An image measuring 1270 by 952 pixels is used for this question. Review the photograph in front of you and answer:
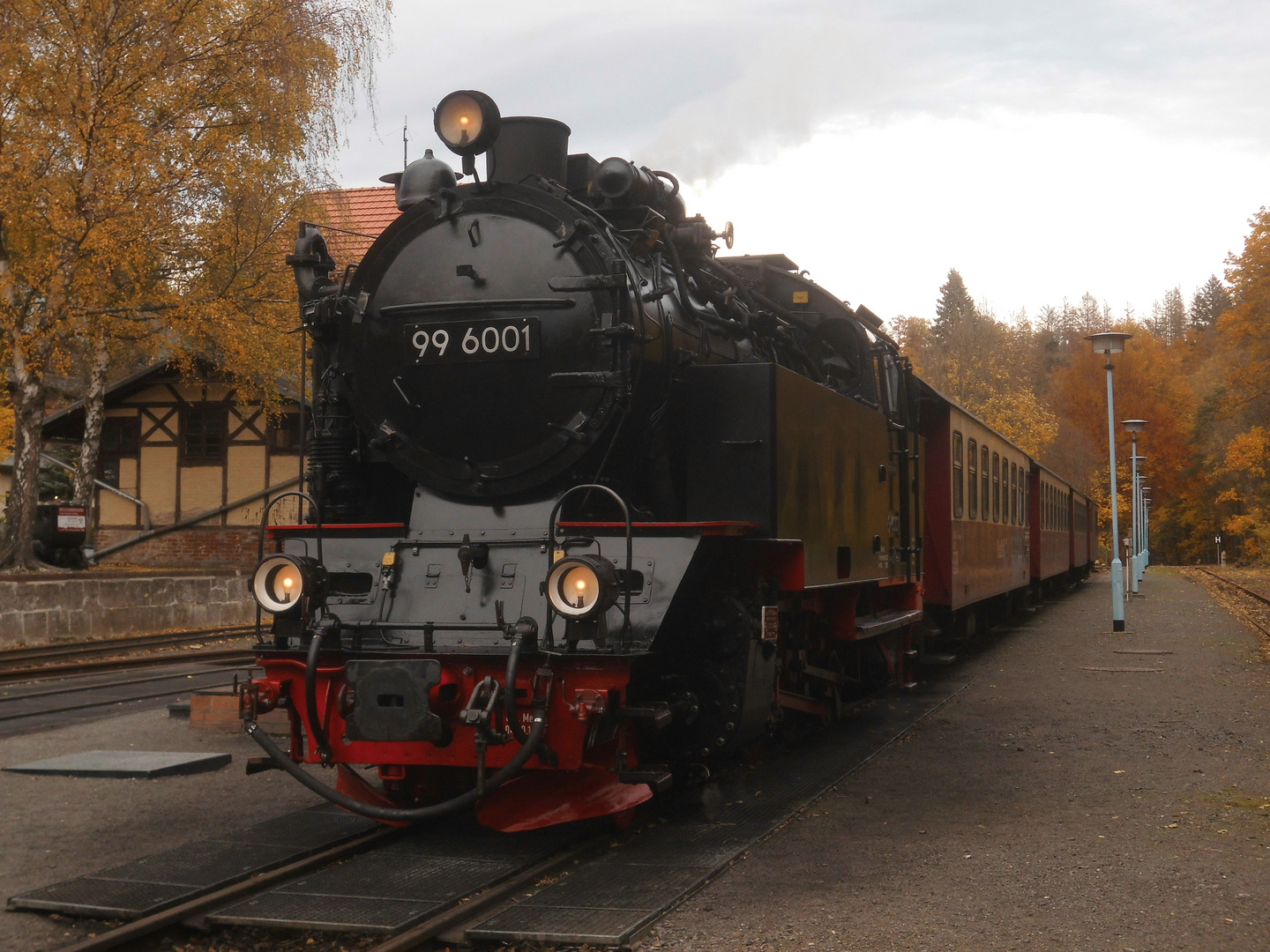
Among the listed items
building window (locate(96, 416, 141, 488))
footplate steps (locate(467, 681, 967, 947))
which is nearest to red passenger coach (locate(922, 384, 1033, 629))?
footplate steps (locate(467, 681, 967, 947))

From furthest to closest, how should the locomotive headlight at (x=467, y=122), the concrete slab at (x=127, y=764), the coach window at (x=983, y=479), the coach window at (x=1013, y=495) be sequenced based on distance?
1. the coach window at (x=1013, y=495)
2. the coach window at (x=983, y=479)
3. the concrete slab at (x=127, y=764)
4. the locomotive headlight at (x=467, y=122)

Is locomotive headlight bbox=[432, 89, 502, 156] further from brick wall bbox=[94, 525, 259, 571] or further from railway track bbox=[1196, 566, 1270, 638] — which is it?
brick wall bbox=[94, 525, 259, 571]

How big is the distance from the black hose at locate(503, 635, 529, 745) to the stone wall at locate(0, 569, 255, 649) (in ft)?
35.0

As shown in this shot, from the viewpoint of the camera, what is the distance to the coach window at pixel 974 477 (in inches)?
477

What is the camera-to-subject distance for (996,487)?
559 inches

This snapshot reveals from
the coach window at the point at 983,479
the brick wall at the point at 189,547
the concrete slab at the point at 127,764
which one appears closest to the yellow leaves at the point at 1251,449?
the coach window at the point at 983,479

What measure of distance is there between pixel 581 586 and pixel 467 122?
2346mm

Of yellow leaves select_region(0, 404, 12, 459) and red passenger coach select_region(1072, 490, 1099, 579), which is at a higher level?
yellow leaves select_region(0, 404, 12, 459)

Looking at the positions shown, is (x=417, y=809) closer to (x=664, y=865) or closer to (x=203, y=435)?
(x=664, y=865)

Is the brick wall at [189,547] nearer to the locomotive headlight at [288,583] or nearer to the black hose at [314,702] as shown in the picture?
the locomotive headlight at [288,583]

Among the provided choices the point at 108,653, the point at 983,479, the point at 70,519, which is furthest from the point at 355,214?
the point at 983,479

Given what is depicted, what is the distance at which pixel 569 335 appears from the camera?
17.3 feet

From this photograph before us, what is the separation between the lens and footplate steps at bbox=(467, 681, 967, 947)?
385 centimetres

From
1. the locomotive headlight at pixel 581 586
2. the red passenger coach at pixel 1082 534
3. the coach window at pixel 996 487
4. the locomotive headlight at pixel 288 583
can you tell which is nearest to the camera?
the locomotive headlight at pixel 581 586
